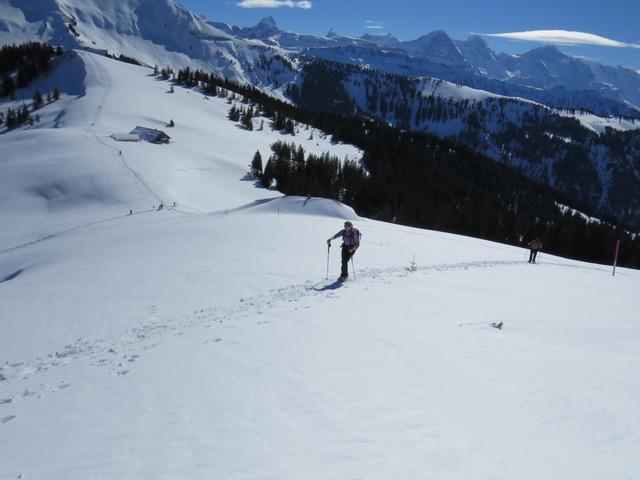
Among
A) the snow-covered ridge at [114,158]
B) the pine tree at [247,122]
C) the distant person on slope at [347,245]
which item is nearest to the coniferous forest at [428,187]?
the snow-covered ridge at [114,158]

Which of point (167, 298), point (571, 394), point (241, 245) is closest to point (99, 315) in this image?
point (167, 298)

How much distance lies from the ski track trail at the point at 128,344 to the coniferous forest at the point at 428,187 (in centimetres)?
5523

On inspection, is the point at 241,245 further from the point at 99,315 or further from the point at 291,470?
the point at 291,470

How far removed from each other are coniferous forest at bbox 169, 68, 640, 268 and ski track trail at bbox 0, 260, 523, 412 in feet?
181

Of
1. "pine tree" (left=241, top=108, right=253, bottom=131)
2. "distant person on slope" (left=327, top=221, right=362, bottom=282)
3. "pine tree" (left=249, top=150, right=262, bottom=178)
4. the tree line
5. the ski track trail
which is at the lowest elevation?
the ski track trail

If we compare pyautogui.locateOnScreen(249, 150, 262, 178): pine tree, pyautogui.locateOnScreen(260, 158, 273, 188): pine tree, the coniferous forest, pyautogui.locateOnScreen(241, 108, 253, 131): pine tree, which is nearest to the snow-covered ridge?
pyautogui.locateOnScreen(249, 150, 262, 178): pine tree

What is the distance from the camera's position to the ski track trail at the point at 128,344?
8.68m

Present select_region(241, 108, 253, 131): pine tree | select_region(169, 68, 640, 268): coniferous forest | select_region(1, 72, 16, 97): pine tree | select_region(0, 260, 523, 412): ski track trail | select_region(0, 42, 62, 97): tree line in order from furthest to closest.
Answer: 1. select_region(0, 42, 62, 97): tree line
2. select_region(1, 72, 16, 97): pine tree
3. select_region(241, 108, 253, 131): pine tree
4. select_region(169, 68, 640, 268): coniferous forest
5. select_region(0, 260, 523, 412): ski track trail

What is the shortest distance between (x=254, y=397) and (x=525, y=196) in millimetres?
186054

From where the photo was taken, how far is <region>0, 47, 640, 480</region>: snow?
594 centimetres

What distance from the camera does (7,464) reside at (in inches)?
234

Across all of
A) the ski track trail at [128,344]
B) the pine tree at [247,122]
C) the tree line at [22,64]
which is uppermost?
the tree line at [22,64]

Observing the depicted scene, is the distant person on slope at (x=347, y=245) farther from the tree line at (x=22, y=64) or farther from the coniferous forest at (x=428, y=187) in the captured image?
the tree line at (x=22, y=64)

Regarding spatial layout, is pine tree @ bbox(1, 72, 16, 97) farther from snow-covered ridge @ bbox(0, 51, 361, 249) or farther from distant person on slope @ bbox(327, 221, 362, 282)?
distant person on slope @ bbox(327, 221, 362, 282)
